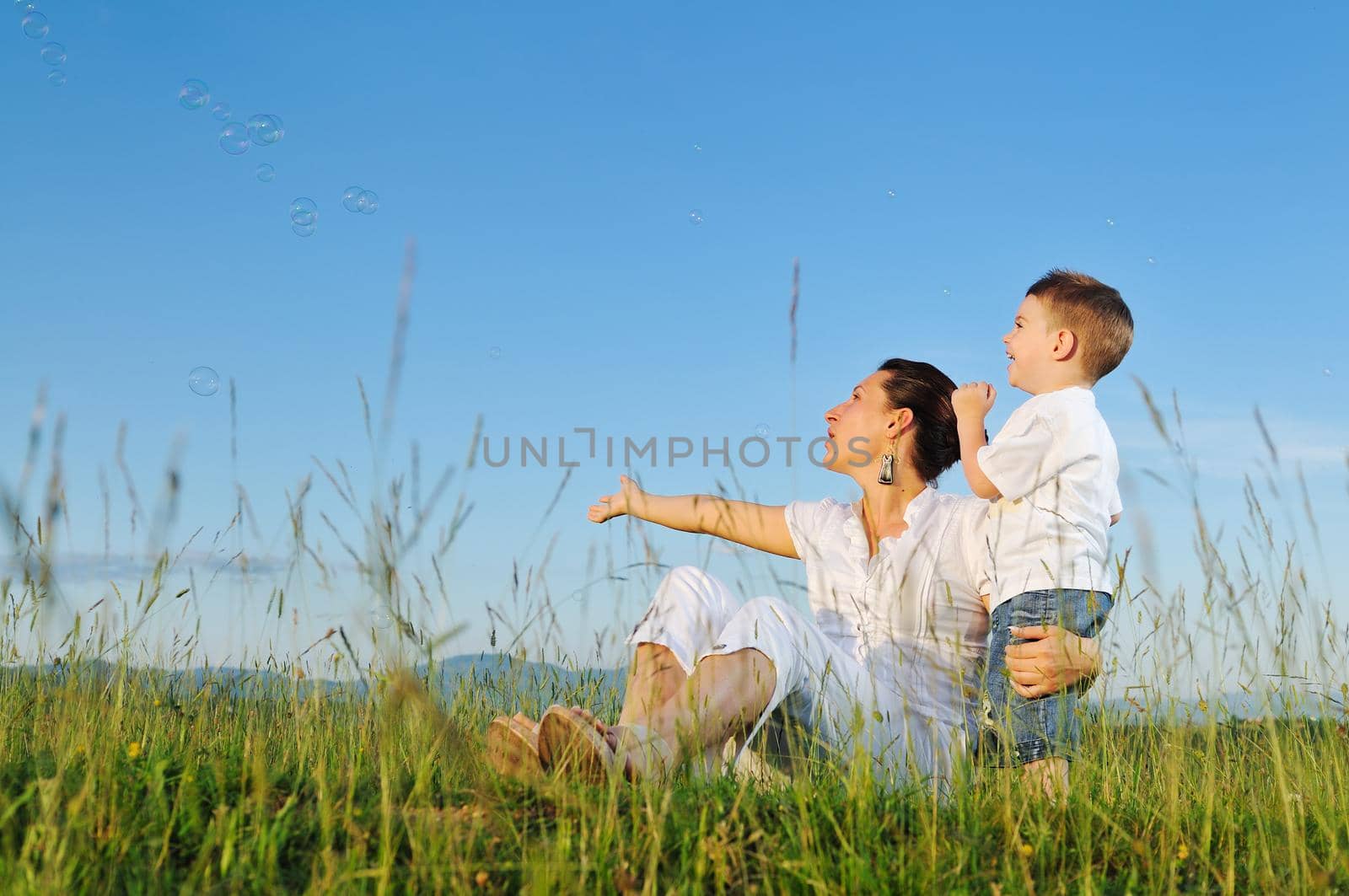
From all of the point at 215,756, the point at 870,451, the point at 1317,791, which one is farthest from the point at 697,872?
the point at 870,451

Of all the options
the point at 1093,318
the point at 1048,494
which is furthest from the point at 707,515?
the point at 1093,318

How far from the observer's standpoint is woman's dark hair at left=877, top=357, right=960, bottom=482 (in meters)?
4.46

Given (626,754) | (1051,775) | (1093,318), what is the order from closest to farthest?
1. (626,754)
2. (1051,775)
3. (1093,318)

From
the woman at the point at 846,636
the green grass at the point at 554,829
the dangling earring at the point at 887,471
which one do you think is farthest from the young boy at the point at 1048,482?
the dangling earring at the point at 887,471

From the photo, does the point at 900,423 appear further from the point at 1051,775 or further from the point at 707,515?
the point at 1051,775

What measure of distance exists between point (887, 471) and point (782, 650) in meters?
Answer: 1.55

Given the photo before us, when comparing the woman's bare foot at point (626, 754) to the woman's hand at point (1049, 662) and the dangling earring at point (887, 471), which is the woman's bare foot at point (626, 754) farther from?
the dangling earring at point (887, 471)

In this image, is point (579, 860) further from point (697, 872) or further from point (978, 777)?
point (978, 777)

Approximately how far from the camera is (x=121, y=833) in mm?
2162

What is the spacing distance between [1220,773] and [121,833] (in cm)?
335

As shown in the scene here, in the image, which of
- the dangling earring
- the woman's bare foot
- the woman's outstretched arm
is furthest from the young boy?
the woman's bare foot

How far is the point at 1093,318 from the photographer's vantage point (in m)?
4.08

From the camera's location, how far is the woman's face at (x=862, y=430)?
4.45 metres

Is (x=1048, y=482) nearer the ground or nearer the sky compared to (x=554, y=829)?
nearer the sky
